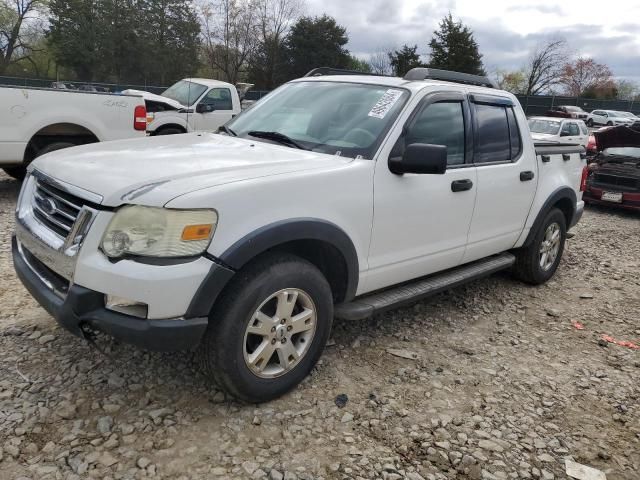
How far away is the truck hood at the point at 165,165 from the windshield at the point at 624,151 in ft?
28.3

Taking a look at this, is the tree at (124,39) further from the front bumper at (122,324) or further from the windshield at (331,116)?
the front bumper at (122,324)

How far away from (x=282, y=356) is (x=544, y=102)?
4624 centimetres

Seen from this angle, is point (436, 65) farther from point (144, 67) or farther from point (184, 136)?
point (184, 136)

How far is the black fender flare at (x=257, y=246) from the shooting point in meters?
2.45

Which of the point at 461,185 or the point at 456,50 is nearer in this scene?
the point at 461,185

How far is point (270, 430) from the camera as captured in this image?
277 cm

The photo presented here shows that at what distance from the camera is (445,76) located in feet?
13.4

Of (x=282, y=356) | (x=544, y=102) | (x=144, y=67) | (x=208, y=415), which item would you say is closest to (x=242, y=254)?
(x=282, y=356)

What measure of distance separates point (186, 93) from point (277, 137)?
942 centimetres

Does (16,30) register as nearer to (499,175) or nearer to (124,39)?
(124,39)

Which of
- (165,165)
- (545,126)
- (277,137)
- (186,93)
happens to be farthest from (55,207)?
(545,126)

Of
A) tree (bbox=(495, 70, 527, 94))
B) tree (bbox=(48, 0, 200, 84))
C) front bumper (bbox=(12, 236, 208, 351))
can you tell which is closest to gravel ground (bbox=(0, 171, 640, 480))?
front bumper (bbox=(12, 236, 208, 351))

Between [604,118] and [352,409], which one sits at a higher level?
[604,118]

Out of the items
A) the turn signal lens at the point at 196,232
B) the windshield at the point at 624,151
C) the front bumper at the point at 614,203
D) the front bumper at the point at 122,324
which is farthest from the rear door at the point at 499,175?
the windshield at the point at 624,151
